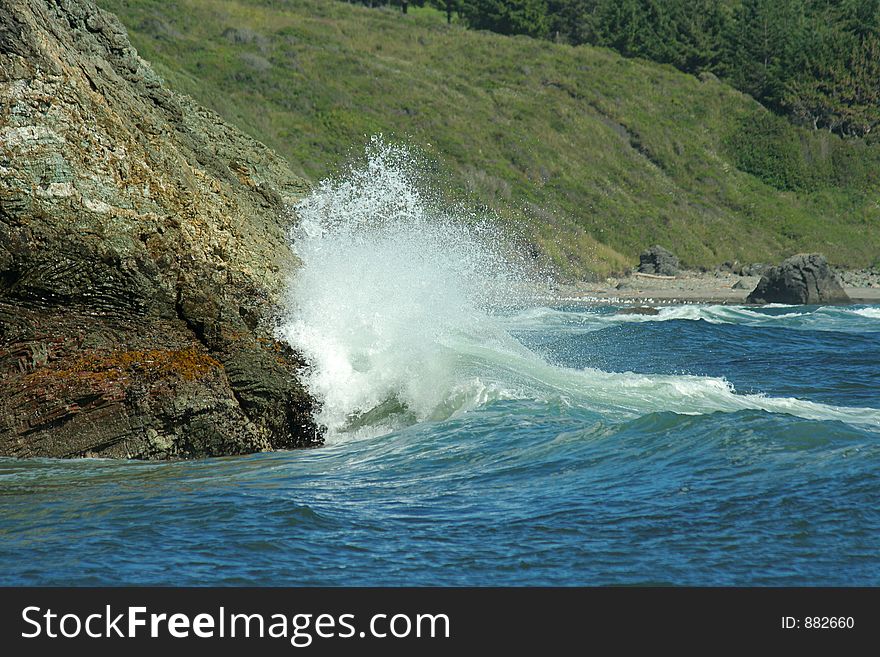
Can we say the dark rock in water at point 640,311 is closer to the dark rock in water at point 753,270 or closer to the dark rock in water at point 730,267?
the dark rock in water at point 753,270

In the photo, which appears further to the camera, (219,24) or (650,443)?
(219,24)

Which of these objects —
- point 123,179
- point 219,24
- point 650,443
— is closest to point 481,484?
point 650,443

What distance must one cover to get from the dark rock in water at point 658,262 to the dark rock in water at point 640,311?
1278 cm

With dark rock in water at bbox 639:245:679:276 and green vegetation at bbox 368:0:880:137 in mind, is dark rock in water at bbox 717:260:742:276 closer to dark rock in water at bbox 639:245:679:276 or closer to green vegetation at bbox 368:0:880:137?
dark rock in water at bbox 639:245:679:276

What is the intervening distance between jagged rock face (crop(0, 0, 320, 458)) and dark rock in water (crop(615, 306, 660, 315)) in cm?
2021

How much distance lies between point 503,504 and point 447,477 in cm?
91

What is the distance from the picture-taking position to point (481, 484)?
286 inches

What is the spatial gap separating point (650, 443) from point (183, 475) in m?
3.71

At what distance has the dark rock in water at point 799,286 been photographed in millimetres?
32844

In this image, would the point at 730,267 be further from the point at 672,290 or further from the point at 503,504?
the point at 503,504

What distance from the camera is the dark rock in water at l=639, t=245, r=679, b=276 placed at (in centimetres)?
4325
